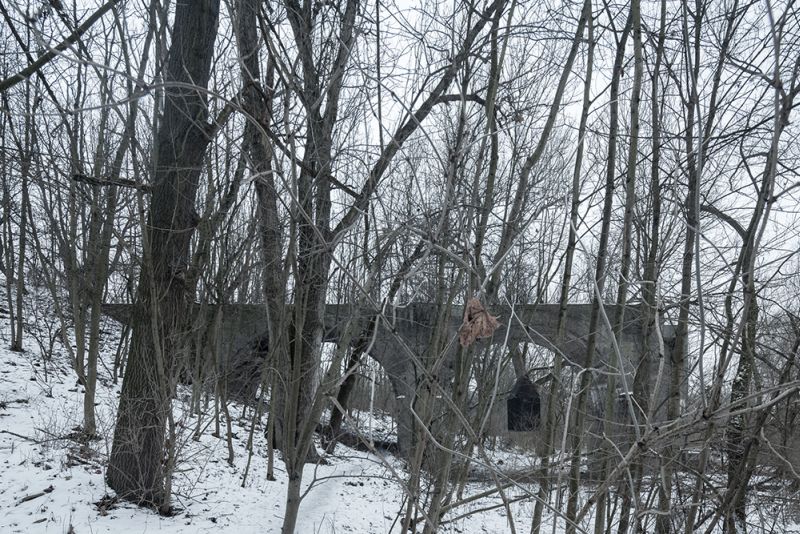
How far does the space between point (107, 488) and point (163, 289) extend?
2.06 meters

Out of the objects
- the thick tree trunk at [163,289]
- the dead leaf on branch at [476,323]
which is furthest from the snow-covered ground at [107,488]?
the dead leaf on branch at [476,323]

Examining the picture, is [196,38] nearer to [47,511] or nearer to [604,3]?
[604,3]

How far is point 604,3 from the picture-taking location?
326 cm

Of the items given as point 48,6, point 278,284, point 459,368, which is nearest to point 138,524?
point 278,284

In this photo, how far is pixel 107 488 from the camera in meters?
6.27

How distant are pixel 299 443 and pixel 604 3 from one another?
8.96 feet

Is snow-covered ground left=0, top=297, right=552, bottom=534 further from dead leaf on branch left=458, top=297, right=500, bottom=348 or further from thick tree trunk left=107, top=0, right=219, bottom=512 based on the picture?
dead leaf on branch left=458, top=297, right=500, bottom=348

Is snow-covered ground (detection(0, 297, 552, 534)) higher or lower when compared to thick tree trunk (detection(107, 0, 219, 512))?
lower

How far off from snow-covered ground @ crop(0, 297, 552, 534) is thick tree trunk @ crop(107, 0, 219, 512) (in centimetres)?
29

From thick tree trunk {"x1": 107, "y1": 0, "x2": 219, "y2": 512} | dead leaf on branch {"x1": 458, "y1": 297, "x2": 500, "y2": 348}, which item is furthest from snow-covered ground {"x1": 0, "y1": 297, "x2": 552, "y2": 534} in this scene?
dead leaf on branch {"x1": 458, "y1": 297, "x2": 500, "y2": 348}

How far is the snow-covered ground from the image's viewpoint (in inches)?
227

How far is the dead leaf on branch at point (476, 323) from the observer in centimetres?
143

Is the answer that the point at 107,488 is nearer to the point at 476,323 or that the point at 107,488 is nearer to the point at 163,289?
the point at 163,289

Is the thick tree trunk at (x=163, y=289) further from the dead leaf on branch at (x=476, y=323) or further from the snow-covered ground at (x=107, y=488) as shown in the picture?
the dead leaf on branch at (x=476, y=323)
